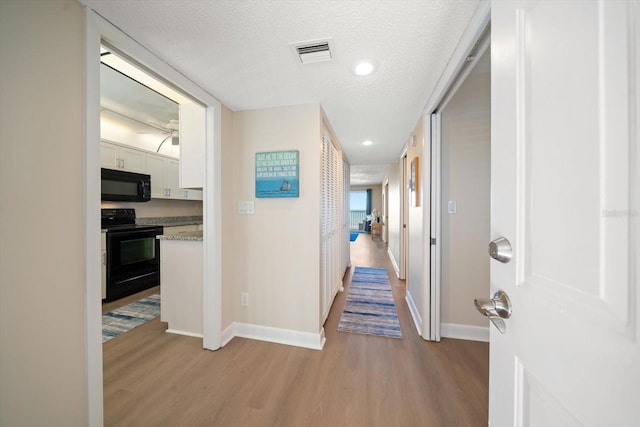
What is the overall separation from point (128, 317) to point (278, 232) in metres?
2.02

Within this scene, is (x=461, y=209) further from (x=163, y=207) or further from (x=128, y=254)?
(x=163, y=207)

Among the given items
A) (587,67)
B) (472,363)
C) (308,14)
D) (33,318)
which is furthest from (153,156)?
(472,363)

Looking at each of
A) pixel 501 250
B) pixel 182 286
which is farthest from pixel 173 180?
pixel 501 250

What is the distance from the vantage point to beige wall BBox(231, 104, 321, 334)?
1.95 metres

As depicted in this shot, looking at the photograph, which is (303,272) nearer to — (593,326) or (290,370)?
(290,370)

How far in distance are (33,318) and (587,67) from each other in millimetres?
1782

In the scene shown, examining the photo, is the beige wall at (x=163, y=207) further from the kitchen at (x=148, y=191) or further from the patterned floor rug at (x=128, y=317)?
the patterned floor rug at (x=128, y=317)

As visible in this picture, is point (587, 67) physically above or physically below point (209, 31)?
below

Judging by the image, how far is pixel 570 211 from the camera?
41cm

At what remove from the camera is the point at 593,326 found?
0.36m

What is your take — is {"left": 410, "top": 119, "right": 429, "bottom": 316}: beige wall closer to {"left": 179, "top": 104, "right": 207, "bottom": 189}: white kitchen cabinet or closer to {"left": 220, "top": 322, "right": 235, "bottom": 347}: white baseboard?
{"left": 220, "top": 322, "right": 235, "bottom": 347}: white baseboard

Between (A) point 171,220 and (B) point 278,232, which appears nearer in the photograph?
(B) point 278,232

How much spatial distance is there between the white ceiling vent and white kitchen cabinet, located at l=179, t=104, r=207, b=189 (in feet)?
3.85

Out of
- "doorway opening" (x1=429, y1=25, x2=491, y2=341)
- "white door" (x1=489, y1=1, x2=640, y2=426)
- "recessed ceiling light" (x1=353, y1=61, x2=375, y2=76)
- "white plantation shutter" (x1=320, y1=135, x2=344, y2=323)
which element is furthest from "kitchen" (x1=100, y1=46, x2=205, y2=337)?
"doorway opening" (x1=429, y1=25, x2=491, y2=341)
